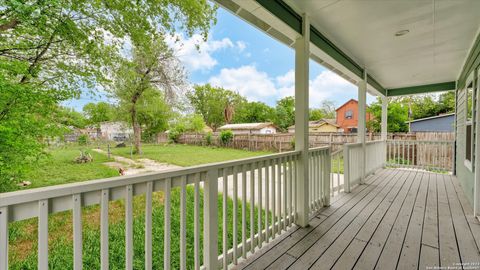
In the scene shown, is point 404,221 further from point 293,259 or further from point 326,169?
point 293,259

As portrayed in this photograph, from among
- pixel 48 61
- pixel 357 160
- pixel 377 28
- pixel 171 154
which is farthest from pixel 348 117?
pixel 48 61

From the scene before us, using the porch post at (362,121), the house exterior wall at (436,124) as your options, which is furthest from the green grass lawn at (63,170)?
the house exterior wall at (436,124)

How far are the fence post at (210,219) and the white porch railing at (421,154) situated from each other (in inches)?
259

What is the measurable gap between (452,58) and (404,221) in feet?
10.8

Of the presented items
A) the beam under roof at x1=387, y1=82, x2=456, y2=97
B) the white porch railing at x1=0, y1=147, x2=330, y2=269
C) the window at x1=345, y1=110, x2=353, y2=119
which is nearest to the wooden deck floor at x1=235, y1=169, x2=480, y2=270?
the white porch railing at x1=0, y1=147, x2=330, y2=269

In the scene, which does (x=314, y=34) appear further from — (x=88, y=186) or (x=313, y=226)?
(x=88, y=186)

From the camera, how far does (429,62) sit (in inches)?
158

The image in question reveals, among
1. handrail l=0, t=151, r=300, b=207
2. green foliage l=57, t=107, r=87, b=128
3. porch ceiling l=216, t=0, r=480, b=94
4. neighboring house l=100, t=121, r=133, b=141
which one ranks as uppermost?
porch ceiling l=216, t=0, r=480, b=94

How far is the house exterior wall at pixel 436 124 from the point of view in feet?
38.0

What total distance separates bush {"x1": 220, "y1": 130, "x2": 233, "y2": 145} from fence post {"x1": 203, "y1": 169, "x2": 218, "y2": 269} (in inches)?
200

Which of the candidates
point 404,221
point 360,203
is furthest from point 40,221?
point 360,203

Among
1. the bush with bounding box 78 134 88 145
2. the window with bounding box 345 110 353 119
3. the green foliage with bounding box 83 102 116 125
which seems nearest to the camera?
the bush with bounding box 78 134 88 145

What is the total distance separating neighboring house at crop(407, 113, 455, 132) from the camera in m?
11.6

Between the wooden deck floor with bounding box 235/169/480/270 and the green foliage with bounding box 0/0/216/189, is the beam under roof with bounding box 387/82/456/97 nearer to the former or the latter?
the wooden deck floor with bounding box 235/169/480/270
